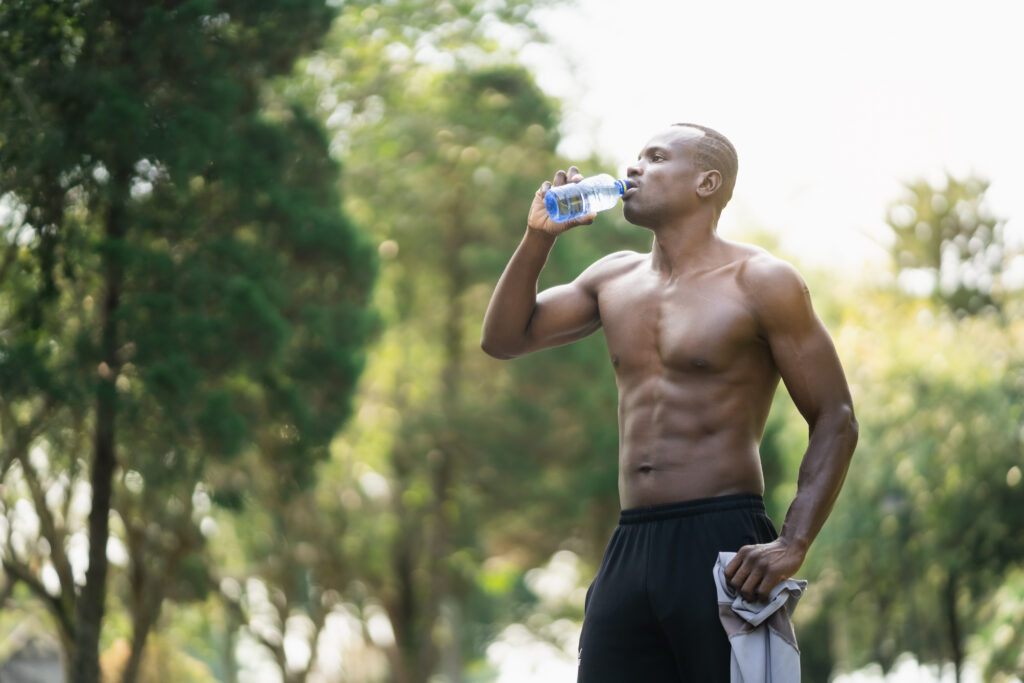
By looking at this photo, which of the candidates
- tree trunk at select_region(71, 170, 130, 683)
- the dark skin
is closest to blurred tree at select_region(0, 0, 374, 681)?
tree trunk at select_region(71, 170, 130, 683)

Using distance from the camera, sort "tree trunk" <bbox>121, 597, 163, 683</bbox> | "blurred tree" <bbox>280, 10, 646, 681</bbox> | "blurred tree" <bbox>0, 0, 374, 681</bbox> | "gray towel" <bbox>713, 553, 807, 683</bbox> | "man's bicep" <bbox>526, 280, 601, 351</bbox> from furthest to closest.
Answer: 1. "blurred tree" <bbox>280, 10, 646, 681</bbox>
2. "tree trunk" <bbox>121, 597, 163, 683</bbox>
3. "blurred tree" <bbox>0, 0, 374, 681</bbox>
4. "man's bicep" <bbox>526, 280, 601, 351</bbox>
5. "gray towel" <bbox>713, 553, 807, 683</bbox>

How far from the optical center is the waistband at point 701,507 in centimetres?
296

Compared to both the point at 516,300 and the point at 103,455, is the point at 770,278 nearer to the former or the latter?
the point at 516,300

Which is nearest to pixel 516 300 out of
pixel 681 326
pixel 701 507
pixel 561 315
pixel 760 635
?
pixel 561 315

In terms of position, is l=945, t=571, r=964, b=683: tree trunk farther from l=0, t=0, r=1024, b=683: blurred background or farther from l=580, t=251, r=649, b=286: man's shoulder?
l=580, t=251, r=649, b=286: man's shoulder

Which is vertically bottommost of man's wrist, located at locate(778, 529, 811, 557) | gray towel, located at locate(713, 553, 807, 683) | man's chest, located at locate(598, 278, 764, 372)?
gray towel, located at locate(713, 553, 807, 683)

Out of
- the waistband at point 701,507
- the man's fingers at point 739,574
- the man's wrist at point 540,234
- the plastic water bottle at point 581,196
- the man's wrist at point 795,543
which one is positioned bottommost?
the man's fingers at point 739,574

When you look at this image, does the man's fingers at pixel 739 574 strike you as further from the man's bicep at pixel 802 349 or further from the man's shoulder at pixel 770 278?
the man's shoulder at pixel 770 278

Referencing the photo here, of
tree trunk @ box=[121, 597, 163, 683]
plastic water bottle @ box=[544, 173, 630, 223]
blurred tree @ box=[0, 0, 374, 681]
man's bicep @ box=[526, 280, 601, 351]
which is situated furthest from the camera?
tree trunk @ box=[121, 597, 163, 683]

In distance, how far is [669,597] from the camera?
9.62 feet

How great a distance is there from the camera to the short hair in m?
3.16

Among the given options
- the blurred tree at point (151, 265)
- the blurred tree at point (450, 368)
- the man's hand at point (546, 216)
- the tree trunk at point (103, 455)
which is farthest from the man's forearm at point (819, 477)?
the blurred tree at point (450, 368)

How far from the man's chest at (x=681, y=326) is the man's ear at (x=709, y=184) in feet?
0.74

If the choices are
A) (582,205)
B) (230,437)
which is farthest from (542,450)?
(582,205)
